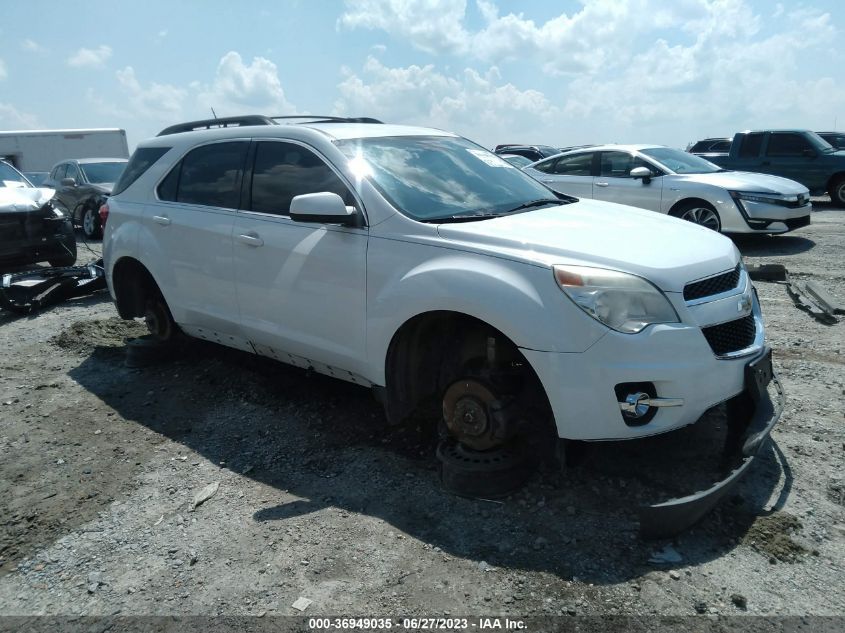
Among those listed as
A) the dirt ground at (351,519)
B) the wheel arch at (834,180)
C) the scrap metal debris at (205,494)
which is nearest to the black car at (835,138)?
the wheel arch at (834,180)

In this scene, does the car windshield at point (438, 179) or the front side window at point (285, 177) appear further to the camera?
the front side window at point (285, 177)

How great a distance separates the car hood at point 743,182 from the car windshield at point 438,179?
20.0 feet

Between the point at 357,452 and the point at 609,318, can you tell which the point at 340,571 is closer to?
the point at 357,452

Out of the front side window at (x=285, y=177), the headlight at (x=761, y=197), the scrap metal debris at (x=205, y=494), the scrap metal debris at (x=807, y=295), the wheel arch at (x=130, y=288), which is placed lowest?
the scrap metal debris at (x=205, y=494)

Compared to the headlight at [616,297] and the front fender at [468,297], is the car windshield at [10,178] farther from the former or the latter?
the headlight at [616,297]

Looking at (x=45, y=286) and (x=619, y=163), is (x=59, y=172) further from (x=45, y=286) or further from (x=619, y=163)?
(x=619, y=163)

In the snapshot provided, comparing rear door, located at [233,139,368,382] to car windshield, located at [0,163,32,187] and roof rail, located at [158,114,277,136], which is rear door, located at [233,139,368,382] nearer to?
roof rail, located at [158,114,277,136]

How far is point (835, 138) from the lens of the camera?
1734 centimetres

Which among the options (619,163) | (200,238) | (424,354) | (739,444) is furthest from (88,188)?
(739,444)

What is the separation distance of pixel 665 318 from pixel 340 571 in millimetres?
1720

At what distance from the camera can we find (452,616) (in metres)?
2.42

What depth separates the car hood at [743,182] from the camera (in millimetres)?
9289

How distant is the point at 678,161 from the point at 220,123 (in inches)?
304

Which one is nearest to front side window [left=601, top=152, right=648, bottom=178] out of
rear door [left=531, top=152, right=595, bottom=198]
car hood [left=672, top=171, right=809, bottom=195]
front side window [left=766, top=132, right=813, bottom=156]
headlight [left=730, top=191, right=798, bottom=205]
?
rear door [left=531, top=152, right=595, bottom=198]
